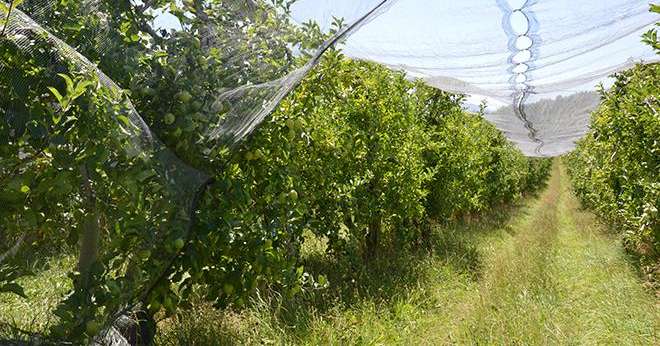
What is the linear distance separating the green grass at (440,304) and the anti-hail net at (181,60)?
704mm

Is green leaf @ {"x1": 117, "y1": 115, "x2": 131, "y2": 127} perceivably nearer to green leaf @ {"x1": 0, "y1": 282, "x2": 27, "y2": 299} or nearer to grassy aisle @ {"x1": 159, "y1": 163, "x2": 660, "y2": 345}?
green leaf @ {"x1": 0, "y1": 282, "x2": 27, "y2": 299}

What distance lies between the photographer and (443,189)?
7.25m

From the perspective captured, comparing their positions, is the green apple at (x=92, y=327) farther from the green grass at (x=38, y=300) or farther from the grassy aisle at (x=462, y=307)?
the grassy aisle at (x=462, y=307)

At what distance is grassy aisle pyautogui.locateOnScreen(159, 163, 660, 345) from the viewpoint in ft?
11.0

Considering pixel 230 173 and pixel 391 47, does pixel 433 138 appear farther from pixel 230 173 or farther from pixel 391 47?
pixel 230 173

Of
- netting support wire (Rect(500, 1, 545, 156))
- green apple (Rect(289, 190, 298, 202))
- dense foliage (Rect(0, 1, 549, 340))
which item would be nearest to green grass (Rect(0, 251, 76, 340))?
dense foliage (Rect(0, 1, 549, 340))

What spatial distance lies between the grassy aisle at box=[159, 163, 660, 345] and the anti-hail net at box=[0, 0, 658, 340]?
124cm

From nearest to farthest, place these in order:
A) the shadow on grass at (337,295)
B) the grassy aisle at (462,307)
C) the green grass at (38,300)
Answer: the green grass at (38,300) < the shadow on grass at (337,295) < the grassy aisle at (462,307)

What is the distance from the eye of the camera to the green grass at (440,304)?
10.3 ft

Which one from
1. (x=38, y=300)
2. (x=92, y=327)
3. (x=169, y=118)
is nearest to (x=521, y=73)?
(x=169, y=118)

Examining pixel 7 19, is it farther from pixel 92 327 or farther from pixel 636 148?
pixel 636 148

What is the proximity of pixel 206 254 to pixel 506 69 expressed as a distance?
2.81m

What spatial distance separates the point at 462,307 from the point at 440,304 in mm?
272

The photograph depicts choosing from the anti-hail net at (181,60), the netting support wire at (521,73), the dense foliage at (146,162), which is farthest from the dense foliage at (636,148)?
the dense foliage at (146,162)
